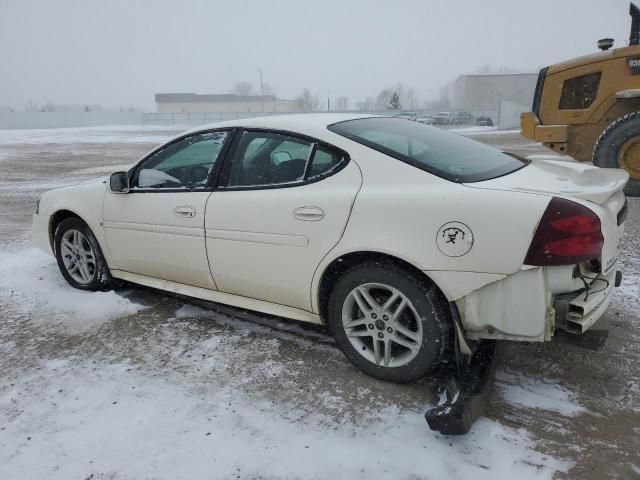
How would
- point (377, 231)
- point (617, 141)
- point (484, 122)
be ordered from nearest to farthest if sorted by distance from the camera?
point (377, 231) → point (617, 141) → point (484, 122)

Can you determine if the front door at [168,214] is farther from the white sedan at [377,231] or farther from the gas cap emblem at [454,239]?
the gas cap emblem at [454,239]

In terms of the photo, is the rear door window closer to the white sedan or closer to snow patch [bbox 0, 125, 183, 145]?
the white sedan

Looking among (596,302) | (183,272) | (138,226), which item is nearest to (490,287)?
(596,302)

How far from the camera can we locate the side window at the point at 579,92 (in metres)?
7.91

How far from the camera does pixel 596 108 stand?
7.87 meters

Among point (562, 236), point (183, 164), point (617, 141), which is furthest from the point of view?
point (617, 141)

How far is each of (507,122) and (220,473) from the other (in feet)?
120

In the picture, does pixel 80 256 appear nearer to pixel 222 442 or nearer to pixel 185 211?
pixel 185 211

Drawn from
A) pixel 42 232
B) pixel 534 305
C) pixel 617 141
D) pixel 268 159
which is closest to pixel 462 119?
pixel 617 141

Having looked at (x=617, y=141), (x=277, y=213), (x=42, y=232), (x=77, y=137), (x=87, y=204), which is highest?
(x=617, y=141)

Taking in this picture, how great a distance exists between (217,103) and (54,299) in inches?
3539

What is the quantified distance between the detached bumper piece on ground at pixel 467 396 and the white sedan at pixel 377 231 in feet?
0.46

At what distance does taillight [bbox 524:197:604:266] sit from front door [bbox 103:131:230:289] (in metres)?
2.03

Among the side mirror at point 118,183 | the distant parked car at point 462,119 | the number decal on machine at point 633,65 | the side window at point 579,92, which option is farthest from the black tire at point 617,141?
the distant parked car at point 462,119
